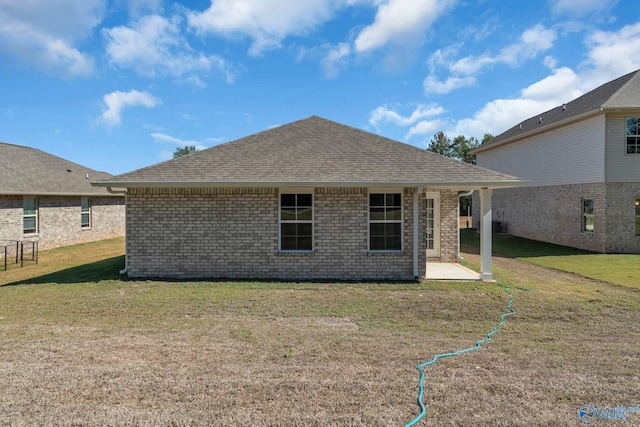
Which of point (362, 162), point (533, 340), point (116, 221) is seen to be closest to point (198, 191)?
point (362, 162)

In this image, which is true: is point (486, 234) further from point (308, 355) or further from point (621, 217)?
point (621, 217)

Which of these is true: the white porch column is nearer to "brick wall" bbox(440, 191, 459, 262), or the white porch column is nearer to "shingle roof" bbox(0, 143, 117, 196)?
"brick wall" bbox(440, 191, 459, 262)

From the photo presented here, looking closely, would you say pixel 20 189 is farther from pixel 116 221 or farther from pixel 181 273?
pixel 181 273

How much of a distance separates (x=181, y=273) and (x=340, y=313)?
4952mm

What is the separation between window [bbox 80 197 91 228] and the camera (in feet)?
59.5

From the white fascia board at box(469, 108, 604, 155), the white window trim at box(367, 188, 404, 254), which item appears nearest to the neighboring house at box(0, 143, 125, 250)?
the white window trim at box(367, 188, 404, 254)

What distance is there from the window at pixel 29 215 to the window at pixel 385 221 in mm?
15124

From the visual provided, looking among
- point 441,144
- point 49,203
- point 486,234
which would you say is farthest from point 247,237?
point 441,144

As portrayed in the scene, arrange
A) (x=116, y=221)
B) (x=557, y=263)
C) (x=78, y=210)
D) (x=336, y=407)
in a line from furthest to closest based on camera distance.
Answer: (x=116, y=221)
(x=78, y=210)
(x=557, y=263)
(x=336, y=407)

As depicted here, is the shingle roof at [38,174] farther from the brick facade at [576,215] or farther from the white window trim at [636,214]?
the white window trim at [636,214]

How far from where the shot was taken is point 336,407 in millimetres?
3184

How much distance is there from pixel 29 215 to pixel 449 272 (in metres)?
17.3

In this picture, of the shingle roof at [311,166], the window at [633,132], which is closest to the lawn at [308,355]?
the shingle roof at [311,166]

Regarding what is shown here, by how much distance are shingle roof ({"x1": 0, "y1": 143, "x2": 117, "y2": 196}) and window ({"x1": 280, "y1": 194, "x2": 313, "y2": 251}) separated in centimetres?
976
